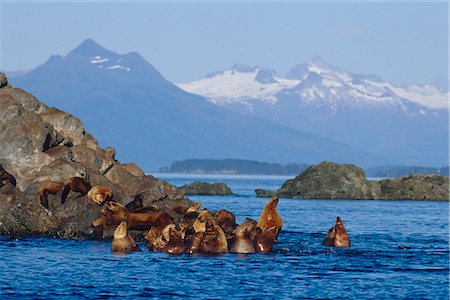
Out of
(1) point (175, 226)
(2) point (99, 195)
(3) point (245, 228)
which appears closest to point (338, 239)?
(3) point (245, 228)

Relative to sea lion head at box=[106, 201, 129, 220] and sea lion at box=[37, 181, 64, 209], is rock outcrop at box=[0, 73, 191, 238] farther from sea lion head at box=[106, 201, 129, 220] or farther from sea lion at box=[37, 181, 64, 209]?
sea lion head at box=[106, 201, 129, 220]

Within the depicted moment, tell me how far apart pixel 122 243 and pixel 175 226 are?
183 inches

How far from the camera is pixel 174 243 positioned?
5359 centimetres

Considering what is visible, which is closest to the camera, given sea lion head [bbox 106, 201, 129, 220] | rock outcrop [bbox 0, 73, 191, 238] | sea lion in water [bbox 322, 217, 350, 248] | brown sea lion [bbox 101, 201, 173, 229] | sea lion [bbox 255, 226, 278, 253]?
sea lion [bbox 255, 226, 278, 253]

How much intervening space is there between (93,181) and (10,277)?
80.9 ft

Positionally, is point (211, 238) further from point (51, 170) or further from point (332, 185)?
point (332, 185)

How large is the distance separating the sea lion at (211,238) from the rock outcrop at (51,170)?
33.3ft

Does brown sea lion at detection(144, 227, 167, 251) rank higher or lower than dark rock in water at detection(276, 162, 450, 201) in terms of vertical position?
lower

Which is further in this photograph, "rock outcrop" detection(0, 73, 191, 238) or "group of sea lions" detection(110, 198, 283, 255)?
"rock outcrop" detection(0, 73, 191, 238)

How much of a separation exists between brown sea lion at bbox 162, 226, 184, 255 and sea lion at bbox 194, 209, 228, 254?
3.49 feet

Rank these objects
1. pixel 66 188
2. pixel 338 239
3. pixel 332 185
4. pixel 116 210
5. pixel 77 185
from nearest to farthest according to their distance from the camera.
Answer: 1. pixel 116 210
2. pixel 338 239
3. pixel 77 185
4. pixel 66 188
5. pixel 332 185

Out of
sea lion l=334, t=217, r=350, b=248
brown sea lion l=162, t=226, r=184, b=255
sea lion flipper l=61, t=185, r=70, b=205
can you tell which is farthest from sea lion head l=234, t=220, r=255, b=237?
sea lion flipper l=61, t=185, r=70, b=205

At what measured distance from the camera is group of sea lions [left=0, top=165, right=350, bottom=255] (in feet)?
176

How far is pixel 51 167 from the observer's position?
66562 mm
